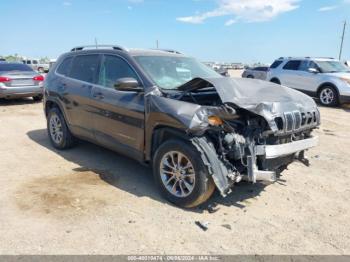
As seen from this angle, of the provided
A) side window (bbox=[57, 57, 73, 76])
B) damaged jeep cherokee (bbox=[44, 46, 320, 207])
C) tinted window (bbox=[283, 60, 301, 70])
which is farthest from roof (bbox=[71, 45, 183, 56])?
tinted window (bbox=[283, 60, 301, 70])

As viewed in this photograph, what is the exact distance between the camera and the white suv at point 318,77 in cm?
1279

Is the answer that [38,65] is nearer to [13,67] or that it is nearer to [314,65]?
[13,67]

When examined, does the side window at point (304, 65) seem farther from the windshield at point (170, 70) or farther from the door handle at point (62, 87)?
the door handle at point (62, 87)

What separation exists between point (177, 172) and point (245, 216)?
92 cm

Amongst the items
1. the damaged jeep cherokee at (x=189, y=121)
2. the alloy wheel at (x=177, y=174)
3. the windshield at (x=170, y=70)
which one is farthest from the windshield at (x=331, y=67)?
the alloy wheel at (x=177, y=174)

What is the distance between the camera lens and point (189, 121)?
382 cm

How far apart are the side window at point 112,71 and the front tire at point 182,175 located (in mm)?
1221

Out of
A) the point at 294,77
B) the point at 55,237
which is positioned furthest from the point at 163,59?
the point at 294,77

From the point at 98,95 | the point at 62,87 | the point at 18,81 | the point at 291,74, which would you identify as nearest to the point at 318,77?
the point at 291,74

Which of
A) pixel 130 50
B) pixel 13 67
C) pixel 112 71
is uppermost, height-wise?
pixel 130 50

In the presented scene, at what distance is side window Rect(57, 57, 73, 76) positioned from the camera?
248 inches

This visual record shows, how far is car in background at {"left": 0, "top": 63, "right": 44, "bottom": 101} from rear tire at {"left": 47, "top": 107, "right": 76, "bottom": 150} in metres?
6.15

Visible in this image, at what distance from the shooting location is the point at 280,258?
3195 mm

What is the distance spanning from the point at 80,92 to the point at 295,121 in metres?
3.35
